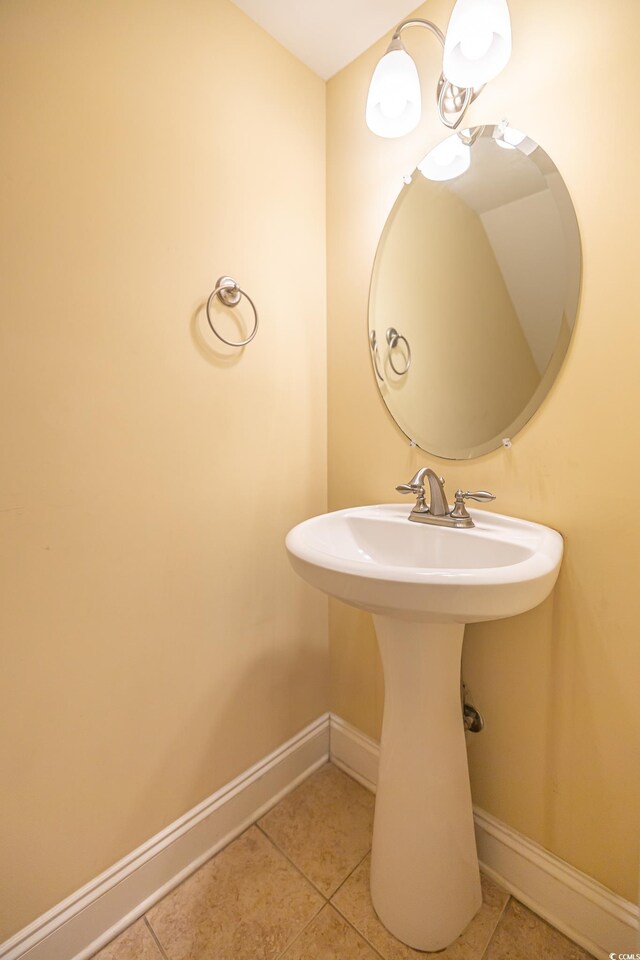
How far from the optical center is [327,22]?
1101mm

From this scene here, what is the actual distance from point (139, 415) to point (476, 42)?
40.0 inches

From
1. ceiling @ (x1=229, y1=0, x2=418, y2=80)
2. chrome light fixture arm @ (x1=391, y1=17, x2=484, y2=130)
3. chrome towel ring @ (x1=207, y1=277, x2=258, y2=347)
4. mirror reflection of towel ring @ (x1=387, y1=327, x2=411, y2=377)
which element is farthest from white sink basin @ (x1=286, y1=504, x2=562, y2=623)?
ceiling @ (x1=229, y1=0, x2=418, y2=80)

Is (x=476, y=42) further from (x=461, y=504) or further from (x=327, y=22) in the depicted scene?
(x=461, y=504)

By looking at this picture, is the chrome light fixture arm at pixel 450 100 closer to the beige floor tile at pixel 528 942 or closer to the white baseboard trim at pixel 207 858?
the white baseboard trim at pixel 207 858

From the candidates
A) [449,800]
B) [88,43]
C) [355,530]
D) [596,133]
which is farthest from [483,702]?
[88,43]

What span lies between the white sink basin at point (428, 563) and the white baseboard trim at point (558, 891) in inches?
27.3

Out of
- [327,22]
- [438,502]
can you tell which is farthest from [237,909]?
[327,22]

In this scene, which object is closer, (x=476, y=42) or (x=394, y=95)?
(x=476, y=42)

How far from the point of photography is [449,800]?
0.89m

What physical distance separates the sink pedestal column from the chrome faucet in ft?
0.79

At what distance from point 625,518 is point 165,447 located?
3.23 feet

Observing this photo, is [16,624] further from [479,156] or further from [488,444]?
[479,156]

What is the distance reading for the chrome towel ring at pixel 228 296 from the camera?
103 cm

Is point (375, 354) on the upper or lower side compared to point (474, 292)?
lower
